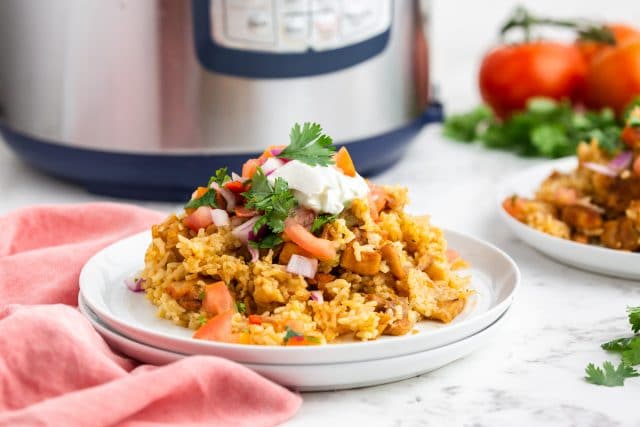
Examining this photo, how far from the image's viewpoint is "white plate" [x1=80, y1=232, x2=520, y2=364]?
1219 millimetres

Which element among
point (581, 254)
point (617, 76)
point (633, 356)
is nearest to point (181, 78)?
point (581, 254)

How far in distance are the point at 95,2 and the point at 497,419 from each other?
3.95ft

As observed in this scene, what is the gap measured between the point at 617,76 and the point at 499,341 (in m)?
1.40

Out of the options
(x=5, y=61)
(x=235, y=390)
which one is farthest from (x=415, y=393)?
(x=5, y=61)

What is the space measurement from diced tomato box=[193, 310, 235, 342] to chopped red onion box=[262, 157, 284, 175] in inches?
8.8

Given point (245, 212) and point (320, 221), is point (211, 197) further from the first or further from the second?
point (320, 221)

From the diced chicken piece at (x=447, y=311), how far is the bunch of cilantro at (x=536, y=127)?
1102mm

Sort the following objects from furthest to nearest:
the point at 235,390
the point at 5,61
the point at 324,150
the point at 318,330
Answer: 1. the point at 5,61
2. the point at 324,150
3. the point at 318,330
4. the point at 235,390

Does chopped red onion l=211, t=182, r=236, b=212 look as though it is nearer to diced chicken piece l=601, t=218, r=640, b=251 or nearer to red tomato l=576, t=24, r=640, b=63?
diced chicken piece l=601, t=218, r=640, b=251

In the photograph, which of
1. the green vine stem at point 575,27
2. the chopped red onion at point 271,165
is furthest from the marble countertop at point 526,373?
the green vine stem at point 575,27

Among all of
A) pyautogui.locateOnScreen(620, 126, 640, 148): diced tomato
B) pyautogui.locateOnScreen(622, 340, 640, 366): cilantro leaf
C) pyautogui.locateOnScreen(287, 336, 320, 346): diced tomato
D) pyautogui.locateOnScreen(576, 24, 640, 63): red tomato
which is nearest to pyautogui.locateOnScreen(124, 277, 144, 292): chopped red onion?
pyautogui.locateOnScreen(287, 336, 320, 346): diced tomato

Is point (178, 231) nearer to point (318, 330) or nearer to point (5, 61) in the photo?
point (318, 330)

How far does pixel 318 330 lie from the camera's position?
1312 millimetres

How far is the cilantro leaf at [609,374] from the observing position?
131 cm
